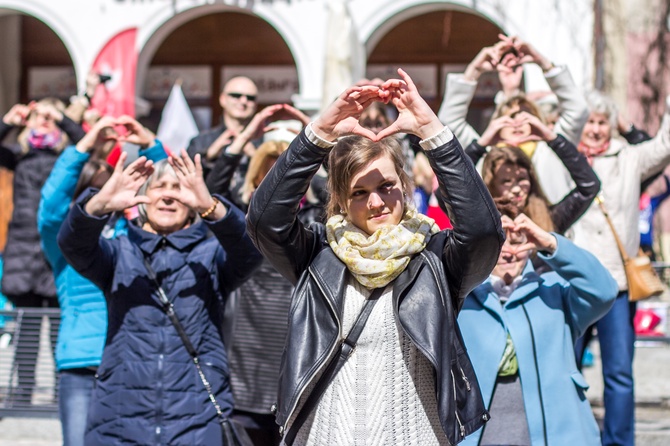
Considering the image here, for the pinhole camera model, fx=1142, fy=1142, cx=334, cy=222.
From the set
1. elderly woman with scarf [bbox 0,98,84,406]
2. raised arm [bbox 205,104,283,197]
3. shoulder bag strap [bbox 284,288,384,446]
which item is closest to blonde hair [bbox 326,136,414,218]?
shoulder bag strap [bbox 284,288,384,446]

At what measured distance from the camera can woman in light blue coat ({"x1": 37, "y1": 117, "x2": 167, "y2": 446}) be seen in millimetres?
5090

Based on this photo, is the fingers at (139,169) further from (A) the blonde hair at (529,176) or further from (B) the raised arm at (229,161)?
(A) the blonde hair at (529,176)

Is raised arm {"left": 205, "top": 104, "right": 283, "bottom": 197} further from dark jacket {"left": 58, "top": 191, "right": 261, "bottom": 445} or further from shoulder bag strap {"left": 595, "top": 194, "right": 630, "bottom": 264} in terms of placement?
shoulder bag strap {"left": 595, "top": 194, "right": 630, "bottom": 264}

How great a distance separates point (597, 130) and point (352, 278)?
371 cm

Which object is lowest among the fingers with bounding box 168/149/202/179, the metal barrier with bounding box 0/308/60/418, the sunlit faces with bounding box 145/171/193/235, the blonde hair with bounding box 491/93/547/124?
the metal barrier with bounding box 0/308/60/418

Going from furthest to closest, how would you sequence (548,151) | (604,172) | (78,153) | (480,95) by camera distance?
(480,95) < (604,172) < (548,151) < (78,153)

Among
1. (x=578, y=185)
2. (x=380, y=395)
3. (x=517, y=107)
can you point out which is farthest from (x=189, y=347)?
(x=517, y=107)

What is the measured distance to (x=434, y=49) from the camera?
16.7 m

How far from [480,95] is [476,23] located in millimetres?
1074

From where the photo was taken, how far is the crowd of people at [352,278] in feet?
11.0

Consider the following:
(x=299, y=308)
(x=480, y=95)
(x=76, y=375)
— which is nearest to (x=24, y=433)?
(x=76, y=375)

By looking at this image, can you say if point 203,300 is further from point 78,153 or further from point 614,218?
point 614,218

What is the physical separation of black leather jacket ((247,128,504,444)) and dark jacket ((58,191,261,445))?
1.04 m

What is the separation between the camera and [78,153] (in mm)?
5066
